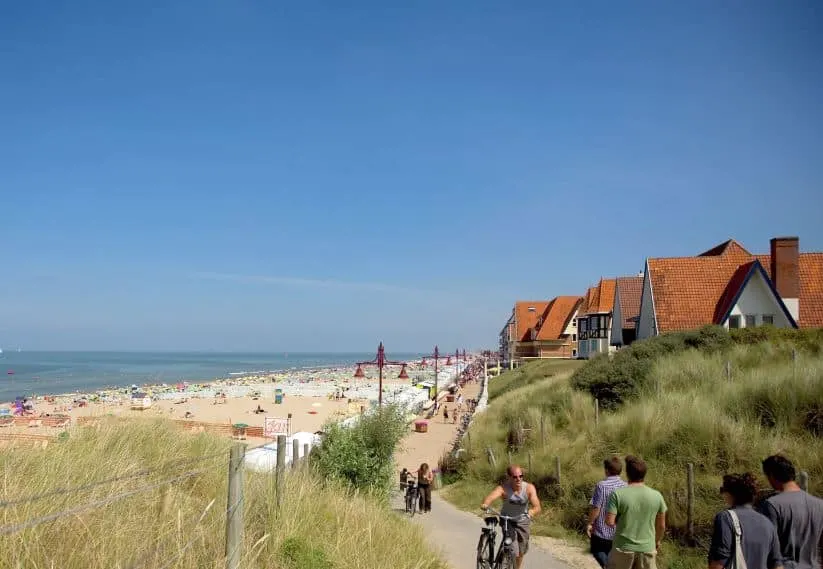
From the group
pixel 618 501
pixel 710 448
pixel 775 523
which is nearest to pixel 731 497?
pixel 775 523

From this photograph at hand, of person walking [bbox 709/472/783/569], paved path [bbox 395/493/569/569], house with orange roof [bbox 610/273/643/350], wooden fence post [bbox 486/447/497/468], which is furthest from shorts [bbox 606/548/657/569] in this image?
house with orange roof [bbox 610/273/643/350]

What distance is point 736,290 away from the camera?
80.9ft

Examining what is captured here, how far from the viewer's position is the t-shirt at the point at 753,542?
4.18m

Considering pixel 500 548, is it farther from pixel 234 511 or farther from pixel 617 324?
pixel 617 324

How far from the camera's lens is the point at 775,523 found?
173 inches

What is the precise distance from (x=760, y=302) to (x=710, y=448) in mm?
16429

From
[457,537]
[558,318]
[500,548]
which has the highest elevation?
[558,318]

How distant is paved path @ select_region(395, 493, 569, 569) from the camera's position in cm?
902

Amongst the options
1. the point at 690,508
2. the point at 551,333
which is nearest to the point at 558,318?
the point at 551,333

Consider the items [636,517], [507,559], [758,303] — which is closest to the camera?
[636,517]

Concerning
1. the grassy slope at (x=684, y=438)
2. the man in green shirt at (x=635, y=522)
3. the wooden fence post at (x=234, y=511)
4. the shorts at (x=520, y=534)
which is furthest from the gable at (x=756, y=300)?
the wooden fence post at (x=234, y=511)

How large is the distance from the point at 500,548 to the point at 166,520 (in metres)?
3.96

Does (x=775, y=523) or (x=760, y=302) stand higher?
(x=760, y=302)

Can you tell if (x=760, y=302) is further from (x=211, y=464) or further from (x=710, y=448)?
(x=211, y=464)
